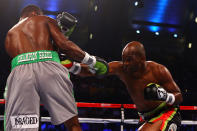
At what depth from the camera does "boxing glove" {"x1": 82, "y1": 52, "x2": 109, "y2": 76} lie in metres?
1.93

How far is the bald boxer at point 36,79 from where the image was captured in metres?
1.58

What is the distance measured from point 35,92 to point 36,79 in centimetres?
8

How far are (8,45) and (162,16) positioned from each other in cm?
695

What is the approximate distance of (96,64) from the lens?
2029 millimetres

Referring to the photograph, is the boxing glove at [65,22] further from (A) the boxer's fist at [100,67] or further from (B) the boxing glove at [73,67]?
(B) the boxing glove at [73,67]

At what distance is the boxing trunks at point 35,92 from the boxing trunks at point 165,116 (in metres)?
1.03

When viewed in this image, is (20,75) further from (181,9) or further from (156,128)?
(181,9)

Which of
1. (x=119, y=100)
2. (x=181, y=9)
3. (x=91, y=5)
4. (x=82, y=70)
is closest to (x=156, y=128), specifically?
(x=82, y=70)

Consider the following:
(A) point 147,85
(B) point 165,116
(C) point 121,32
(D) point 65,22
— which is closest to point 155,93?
(A) point 147,85

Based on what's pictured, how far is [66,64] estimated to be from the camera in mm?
2361

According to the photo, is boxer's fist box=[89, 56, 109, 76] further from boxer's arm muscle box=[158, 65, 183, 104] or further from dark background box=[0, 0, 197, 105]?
dark background box=[0, 0, 197, 105]

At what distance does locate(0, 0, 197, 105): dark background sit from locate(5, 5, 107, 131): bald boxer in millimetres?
4731

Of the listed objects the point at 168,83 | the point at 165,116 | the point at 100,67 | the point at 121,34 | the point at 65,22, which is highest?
the point at 121,34

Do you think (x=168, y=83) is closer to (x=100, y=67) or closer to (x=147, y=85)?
(x=147, y=85)
